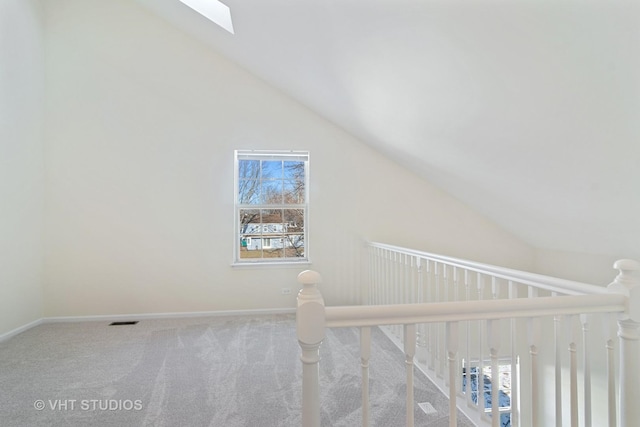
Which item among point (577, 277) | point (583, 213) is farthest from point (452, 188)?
point (577, 277)

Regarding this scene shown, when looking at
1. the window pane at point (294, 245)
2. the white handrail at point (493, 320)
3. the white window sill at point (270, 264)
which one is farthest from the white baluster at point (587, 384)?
the window pane at point (294, 245)

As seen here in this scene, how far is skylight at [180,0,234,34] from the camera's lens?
9.39 feet

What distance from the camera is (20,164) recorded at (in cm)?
291

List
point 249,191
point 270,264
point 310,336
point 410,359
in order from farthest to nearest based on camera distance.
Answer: point 249,191, point 270,264, point 410,359, point 310,336

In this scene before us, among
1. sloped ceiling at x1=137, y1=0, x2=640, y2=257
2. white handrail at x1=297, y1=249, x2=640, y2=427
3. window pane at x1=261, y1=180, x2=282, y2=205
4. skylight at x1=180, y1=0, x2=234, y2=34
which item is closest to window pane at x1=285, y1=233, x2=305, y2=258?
window pane at x1=261, y1=180, x2=282, y2=205

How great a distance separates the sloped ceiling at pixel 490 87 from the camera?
3.97 ft

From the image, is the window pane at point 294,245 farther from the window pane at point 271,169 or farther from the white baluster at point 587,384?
the white baluster at point 587,384

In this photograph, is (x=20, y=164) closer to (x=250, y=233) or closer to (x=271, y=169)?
(x=250, y=233)

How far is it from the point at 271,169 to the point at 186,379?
2.37m

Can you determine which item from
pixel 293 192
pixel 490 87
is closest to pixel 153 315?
pixel 293 192

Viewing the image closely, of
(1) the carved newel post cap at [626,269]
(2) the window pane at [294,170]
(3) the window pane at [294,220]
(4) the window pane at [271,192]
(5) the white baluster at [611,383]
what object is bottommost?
(5) the white baluster at [611,383]

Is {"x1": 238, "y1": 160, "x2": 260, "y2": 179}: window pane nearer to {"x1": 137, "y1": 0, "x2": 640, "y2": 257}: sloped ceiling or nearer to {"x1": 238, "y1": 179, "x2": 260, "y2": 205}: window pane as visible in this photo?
{"x1": 238, "y1": 179, "x2": 260, "y2": 205}: window pane

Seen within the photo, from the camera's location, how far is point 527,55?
133 centimetres

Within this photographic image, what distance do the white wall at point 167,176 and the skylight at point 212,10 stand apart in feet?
2.09
